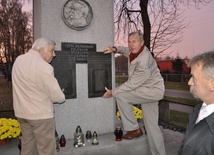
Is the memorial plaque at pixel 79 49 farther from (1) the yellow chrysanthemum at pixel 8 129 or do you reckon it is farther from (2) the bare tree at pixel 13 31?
(2) the bare tree at pixel 13 31

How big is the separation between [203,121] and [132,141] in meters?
2.72

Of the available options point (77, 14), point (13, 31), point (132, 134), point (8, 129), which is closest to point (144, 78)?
point (132, 134)

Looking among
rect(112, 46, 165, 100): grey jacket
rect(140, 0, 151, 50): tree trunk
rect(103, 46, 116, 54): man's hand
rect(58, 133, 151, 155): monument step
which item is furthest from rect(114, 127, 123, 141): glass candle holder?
rect(140, 0, 151, 50): tree trunk

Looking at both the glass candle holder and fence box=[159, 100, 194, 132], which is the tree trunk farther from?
the glass candle holder

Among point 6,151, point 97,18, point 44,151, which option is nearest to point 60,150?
point 44,151

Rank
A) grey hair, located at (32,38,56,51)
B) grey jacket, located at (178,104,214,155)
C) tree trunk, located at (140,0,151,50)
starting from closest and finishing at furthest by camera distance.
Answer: grey jacket, located at (178,104,214,155)
grey hair, located at (32,38,56,51)
tree trunk, located at (140,0,151,50)

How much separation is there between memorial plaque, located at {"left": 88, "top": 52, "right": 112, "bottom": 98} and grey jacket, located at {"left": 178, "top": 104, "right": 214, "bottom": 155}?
287 centimetres

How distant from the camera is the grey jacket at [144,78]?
414 centimetres

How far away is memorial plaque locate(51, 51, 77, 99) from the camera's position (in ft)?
14.3

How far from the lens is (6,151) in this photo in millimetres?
4211

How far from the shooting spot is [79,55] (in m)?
4.53

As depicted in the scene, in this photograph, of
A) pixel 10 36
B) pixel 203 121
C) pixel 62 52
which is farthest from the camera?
pixel 10 36

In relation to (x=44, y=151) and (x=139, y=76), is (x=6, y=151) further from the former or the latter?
(x=139, y=76)

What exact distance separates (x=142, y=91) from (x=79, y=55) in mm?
1391
